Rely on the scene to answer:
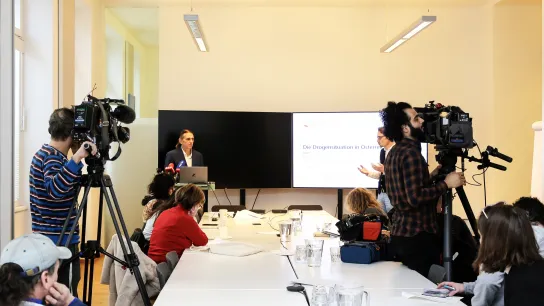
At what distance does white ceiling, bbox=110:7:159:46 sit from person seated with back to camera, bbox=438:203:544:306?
6536 millimetres

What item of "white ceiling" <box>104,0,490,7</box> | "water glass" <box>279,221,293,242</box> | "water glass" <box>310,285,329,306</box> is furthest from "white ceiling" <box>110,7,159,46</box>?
"water glass" <box>310,285,329,306</box>

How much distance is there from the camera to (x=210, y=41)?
7.99m

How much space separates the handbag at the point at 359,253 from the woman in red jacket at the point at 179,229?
102 centimetres

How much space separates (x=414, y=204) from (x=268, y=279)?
0.94 m

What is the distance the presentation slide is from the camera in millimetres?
7711

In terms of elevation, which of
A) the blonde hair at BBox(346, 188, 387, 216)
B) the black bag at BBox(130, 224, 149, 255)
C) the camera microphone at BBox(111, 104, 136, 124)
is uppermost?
the camera microphone at BBox(111, 104, 136, 124)

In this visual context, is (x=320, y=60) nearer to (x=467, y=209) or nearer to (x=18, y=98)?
(x=18, y=98)

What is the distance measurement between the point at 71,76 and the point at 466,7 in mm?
5412

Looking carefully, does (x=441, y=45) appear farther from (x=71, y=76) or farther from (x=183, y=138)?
(x=71, y=76)

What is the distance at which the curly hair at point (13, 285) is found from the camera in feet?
5.85

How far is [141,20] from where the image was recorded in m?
9.22

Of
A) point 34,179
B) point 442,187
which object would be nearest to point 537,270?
point 442,187

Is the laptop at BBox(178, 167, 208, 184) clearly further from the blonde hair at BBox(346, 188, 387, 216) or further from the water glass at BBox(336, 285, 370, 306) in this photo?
the water glass at BBox(336, 285, 370, 306)

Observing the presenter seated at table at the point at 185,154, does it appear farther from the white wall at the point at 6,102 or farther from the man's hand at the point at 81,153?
the white wall at the point at 6,102
